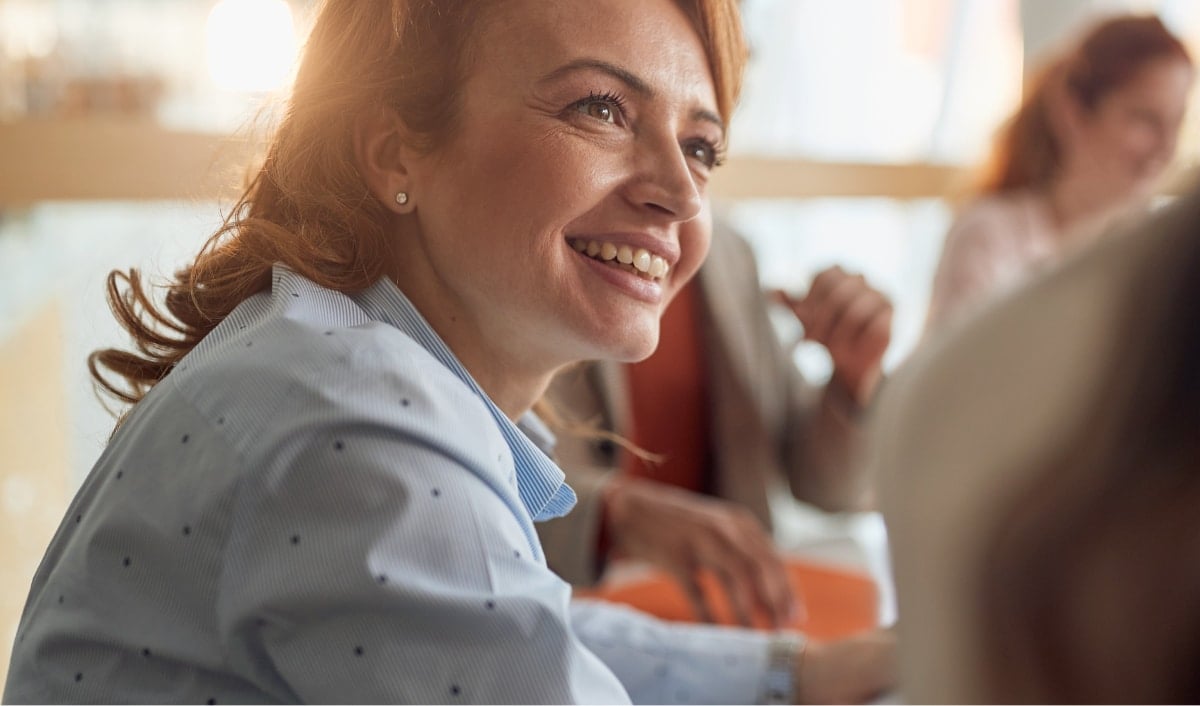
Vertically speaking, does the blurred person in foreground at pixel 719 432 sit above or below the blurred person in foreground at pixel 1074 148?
below

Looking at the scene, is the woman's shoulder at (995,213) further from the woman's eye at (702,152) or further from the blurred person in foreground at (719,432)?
the woman's eye at (702,152)

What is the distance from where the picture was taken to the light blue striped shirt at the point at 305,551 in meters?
0.48

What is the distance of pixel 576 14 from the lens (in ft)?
2.27

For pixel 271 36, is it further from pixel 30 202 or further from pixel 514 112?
pixel 514 112

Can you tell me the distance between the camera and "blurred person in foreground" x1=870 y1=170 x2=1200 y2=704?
6.9 inches

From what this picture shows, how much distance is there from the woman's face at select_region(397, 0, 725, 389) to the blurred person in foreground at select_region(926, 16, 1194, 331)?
1390 mm

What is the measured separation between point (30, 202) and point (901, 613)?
134 cm

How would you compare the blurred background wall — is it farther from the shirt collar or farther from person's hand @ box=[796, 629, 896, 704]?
person's hand @ box=[796, 629, 896, 704]

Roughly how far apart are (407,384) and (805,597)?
0.70m

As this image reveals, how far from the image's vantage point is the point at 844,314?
1093mm

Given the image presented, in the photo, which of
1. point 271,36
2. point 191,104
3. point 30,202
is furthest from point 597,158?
point 191,104

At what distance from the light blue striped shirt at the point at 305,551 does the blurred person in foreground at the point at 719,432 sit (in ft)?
1.80

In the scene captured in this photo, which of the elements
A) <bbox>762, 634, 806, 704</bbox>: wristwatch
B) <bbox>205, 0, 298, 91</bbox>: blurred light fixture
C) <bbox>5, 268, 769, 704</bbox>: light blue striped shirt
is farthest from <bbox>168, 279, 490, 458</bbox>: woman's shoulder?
<bbox>205, 0, 298, 91</bbox>: blurred light fixture

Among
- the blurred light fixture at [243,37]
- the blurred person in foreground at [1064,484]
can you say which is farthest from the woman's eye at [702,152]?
the blurred light fixture at [243,37]
